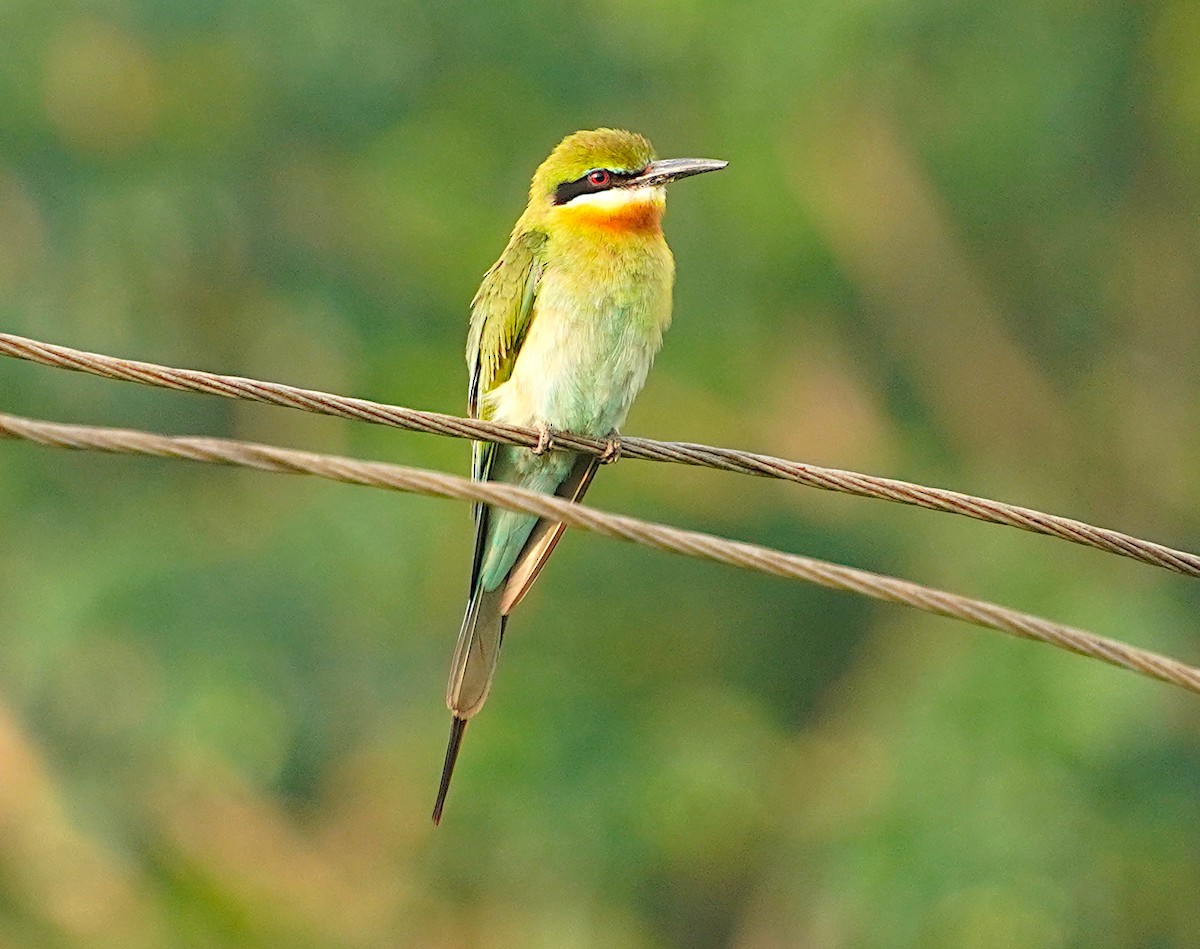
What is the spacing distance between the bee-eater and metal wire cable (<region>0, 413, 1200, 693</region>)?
1.55 meters

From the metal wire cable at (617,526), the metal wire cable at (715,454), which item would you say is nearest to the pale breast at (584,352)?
the metal wire cable at (715,454)

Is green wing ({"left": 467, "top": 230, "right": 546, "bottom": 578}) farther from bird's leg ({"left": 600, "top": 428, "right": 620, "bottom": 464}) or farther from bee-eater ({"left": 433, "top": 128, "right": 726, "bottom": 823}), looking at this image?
bird's leg ({"left": 600, "top": 428, "right": 620, "bottom": 464})

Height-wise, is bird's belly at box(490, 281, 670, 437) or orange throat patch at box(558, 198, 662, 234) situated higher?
orange throat patch at box(558, 198, 662, 234)

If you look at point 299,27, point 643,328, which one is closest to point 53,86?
point 299,27

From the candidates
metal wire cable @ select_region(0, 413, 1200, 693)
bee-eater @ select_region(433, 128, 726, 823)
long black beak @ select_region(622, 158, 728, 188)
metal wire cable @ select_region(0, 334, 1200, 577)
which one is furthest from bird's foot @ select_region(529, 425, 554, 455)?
metal wire cable @ select_region(0, 413, 1200, 693)

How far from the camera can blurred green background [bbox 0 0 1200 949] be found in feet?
22.4

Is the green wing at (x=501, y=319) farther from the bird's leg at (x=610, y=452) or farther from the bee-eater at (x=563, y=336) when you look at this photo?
the bird's leg at (x=610, y=452)

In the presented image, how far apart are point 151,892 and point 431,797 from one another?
1.18 metres

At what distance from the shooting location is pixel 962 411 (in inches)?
339

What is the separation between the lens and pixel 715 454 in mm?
2830

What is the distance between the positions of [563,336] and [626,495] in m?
4.20

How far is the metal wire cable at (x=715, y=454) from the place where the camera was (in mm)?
2471

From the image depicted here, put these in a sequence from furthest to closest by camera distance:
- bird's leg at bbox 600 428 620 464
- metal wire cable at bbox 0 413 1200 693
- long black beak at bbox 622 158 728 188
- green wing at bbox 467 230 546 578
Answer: long black beak at bbox 622 158 728 188
green wing at bbox 467 230 546 578
bird's leg at bbox 600 428 620 464
metal wire cable at bbox 0 413 1200 693

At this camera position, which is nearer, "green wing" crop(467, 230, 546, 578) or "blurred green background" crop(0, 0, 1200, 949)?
"green wing" crop(467, 230, 546, 578)
